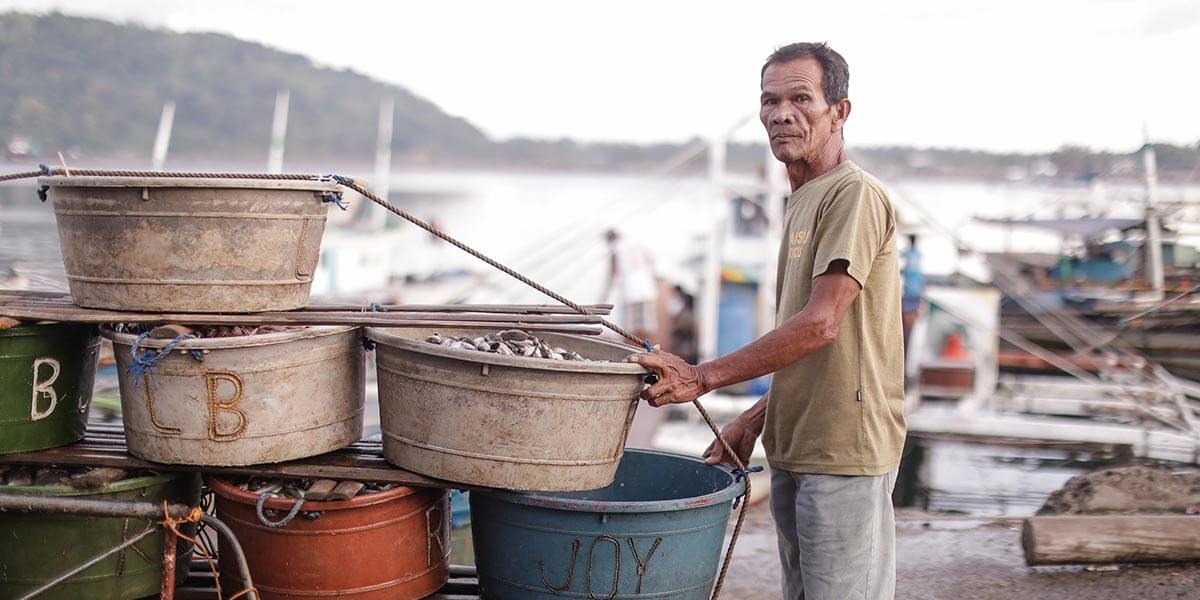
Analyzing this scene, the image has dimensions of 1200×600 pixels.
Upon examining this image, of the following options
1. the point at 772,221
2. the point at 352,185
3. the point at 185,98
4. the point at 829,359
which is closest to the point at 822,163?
the point at 829,359

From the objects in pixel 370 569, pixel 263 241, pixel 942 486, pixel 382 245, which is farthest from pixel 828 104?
pixel 382 245

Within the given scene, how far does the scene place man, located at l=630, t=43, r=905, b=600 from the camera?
305cm

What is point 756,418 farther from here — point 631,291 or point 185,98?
point 185,98

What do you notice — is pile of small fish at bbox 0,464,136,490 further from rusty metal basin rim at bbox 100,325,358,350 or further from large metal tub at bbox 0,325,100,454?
rusty metal basin rim at bbox 100,325,358,350

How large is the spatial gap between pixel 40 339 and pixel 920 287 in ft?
45.3

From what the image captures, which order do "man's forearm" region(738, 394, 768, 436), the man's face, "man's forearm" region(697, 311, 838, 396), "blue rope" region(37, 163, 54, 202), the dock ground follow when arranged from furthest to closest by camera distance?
1. the dock ground
2. "man's forearm" region(738, 394, 768, 436)
3. "blue rope" region(37, 163, 54, 202)
4. the man's face
5. "man's forearm" region(697, 311, 838, 396)

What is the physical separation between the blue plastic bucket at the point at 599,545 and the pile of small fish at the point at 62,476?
1.25 metres

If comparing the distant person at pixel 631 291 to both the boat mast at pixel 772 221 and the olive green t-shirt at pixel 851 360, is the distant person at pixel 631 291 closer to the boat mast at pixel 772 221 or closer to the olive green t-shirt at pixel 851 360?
the boat mast at pixel 772 221

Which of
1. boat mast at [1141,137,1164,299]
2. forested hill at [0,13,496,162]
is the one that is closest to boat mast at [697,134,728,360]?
boat mast at [1141,137,1164,299]

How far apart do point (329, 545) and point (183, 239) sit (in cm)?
111

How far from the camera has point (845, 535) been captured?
316cm

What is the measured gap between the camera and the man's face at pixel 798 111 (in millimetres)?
3250

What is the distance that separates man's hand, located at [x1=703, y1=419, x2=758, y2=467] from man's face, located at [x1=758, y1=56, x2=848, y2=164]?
3.43 feet

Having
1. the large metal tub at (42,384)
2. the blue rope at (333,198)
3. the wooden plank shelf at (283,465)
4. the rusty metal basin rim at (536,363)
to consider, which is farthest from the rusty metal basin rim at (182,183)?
the wooden plank shelf at (283,465)
